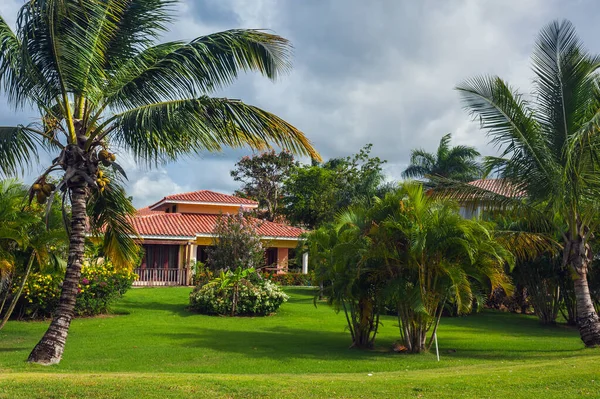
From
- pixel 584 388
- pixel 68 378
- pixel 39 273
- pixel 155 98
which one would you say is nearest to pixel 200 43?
pixel 155 98

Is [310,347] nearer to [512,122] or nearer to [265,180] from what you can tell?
[512,122]

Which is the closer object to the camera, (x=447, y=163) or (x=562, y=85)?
(x=562, y=85)

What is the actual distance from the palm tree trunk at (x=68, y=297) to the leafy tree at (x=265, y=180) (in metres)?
36.4

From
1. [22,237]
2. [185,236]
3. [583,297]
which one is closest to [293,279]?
[185,236]

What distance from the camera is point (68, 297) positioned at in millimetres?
11445

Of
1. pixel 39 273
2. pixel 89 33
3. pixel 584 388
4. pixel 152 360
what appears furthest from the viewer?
pixel 39 273

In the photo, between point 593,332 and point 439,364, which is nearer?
point 439,364

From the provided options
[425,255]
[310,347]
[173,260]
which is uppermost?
[425,255]

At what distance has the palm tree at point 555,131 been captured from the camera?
14.3 meters

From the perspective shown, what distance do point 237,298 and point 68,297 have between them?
983 cm

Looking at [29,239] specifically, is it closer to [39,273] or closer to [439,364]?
[39,273]

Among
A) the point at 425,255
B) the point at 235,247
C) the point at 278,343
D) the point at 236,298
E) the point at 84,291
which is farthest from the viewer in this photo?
the point at 235,247

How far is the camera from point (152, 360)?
41.2 ft

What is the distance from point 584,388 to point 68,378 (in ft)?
23.9
